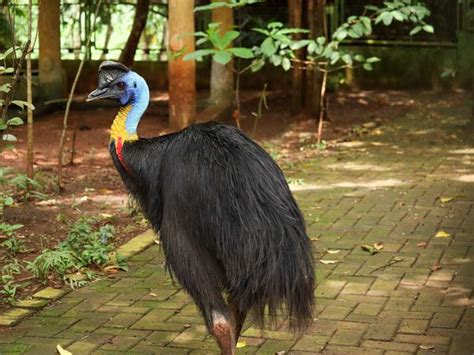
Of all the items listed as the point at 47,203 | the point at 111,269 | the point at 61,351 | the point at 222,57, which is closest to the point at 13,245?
the point at 111,269

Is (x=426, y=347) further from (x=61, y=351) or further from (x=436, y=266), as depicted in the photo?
(x=61, y=351)

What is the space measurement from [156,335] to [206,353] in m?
0.36

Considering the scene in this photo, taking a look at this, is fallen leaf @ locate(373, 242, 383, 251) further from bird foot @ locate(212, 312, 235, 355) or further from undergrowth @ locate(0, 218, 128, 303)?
bird foot @ locate(212, 312, 235, 355)

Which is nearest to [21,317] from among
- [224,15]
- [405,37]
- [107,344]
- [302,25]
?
[107,344]

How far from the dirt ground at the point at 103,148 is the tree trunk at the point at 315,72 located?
0.16 metres

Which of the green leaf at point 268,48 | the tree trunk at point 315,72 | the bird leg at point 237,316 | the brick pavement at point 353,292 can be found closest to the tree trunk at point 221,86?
the tree trunk at point 315,72

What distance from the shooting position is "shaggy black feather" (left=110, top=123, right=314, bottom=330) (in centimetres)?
428

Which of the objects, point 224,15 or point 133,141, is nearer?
point 133,141

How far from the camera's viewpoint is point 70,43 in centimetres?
1480

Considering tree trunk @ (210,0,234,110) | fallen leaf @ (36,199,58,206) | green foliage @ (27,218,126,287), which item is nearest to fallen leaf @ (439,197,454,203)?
green foliage @ (27,218,126,287)

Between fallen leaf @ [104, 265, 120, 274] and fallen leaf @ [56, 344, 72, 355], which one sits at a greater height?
fallen leaf @ [104, 265, 120, 274]

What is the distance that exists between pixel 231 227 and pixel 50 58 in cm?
846

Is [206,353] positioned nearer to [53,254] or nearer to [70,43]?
[53,254]

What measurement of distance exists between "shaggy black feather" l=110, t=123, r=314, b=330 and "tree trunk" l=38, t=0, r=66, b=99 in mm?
7823
